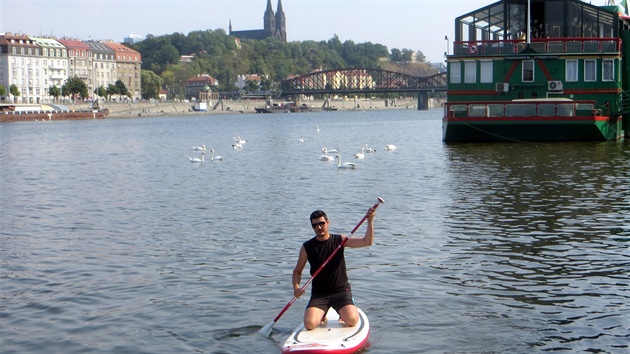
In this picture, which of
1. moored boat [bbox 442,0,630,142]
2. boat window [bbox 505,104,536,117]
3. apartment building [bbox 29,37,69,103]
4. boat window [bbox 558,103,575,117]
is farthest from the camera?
apartment building [bbox 29,37,69,103]

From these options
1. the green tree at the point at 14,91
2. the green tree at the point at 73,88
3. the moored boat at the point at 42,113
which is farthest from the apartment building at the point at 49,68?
the moored boat at the point at 42,113

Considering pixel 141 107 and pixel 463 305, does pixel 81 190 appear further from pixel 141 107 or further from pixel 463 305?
pixel 141 107

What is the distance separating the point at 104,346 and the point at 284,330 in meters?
2.69

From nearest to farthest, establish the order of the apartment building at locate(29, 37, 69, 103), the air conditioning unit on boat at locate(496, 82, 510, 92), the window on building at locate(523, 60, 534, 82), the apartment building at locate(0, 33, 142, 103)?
the window on building at locate(523, 60, 534, 82)
the air conditioning unit on boat at locate(496, 82, 510, 92)
the apartment building at locate(0, 33, 142, 103)
the apartment building at locate(29, 37, 69, 103)

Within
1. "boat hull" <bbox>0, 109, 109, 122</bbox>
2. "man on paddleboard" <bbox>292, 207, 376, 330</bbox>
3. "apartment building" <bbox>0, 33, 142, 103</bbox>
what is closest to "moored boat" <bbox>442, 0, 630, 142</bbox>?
"man on paddleboard" <bbox>292, 207, 376, 330</bbox>

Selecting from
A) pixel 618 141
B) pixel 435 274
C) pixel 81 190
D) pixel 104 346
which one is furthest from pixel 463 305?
pixel 618 141

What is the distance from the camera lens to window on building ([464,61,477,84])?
174ft

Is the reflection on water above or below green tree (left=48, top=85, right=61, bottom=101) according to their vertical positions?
below

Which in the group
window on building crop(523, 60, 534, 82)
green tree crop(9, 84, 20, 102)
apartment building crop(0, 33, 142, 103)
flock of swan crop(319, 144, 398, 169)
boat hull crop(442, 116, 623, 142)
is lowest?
flock of swan crop(319, 144, 398, 169)

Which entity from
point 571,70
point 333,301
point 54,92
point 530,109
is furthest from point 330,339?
point 54,92

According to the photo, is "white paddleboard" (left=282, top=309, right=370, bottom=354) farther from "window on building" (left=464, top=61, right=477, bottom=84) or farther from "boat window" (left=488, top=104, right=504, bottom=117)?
"window on building" (left=464, top=61, right=477, bottom=84)

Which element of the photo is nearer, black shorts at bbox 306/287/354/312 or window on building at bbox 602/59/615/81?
black shorts at bbox 306/287/354/312

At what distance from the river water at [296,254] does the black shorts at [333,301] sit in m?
0.78

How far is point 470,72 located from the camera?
53.6 metres
